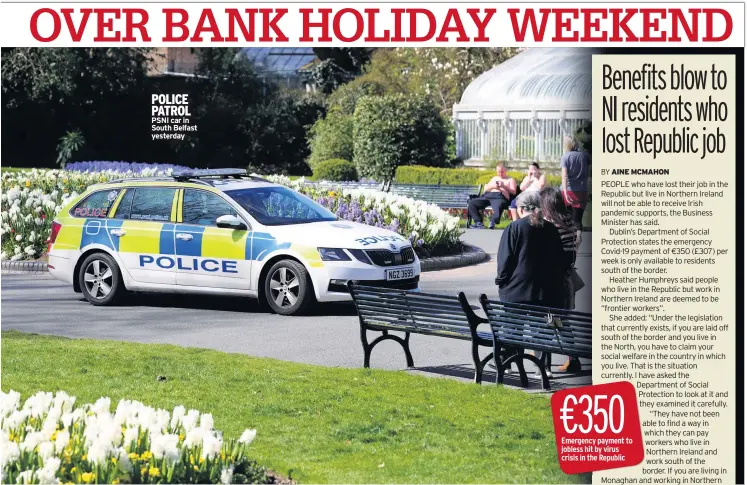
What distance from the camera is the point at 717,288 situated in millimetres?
7023

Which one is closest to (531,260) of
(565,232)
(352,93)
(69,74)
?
(565,232)

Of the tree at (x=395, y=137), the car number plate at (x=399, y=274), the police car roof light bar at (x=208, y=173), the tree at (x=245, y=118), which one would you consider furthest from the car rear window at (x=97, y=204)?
the tree at (x=395, y=137)

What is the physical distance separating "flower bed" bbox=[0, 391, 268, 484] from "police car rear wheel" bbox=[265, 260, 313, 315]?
6.56 metres

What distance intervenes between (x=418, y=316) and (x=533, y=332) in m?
1.23

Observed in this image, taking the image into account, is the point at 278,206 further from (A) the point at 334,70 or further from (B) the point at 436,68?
(A) the point at 334,70

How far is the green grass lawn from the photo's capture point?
677 cm

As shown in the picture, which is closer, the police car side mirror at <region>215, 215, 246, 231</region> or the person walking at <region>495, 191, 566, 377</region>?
the person walking at <region>495, 191, 566, 377</region>

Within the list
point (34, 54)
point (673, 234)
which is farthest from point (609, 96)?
point (34, 54)

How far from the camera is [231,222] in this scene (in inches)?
521

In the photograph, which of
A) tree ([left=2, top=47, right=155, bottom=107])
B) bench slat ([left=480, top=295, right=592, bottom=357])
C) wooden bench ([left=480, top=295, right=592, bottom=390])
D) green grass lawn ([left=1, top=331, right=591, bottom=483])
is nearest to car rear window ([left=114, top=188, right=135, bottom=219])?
green grass lawn ([left=1, top=331, right=591, bottom=483])

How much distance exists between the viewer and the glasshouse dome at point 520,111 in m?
30.5

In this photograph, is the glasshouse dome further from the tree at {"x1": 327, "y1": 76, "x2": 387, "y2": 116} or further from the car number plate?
the car number plate

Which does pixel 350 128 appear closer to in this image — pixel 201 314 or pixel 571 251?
pixel 201 314

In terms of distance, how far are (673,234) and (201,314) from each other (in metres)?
7.10
